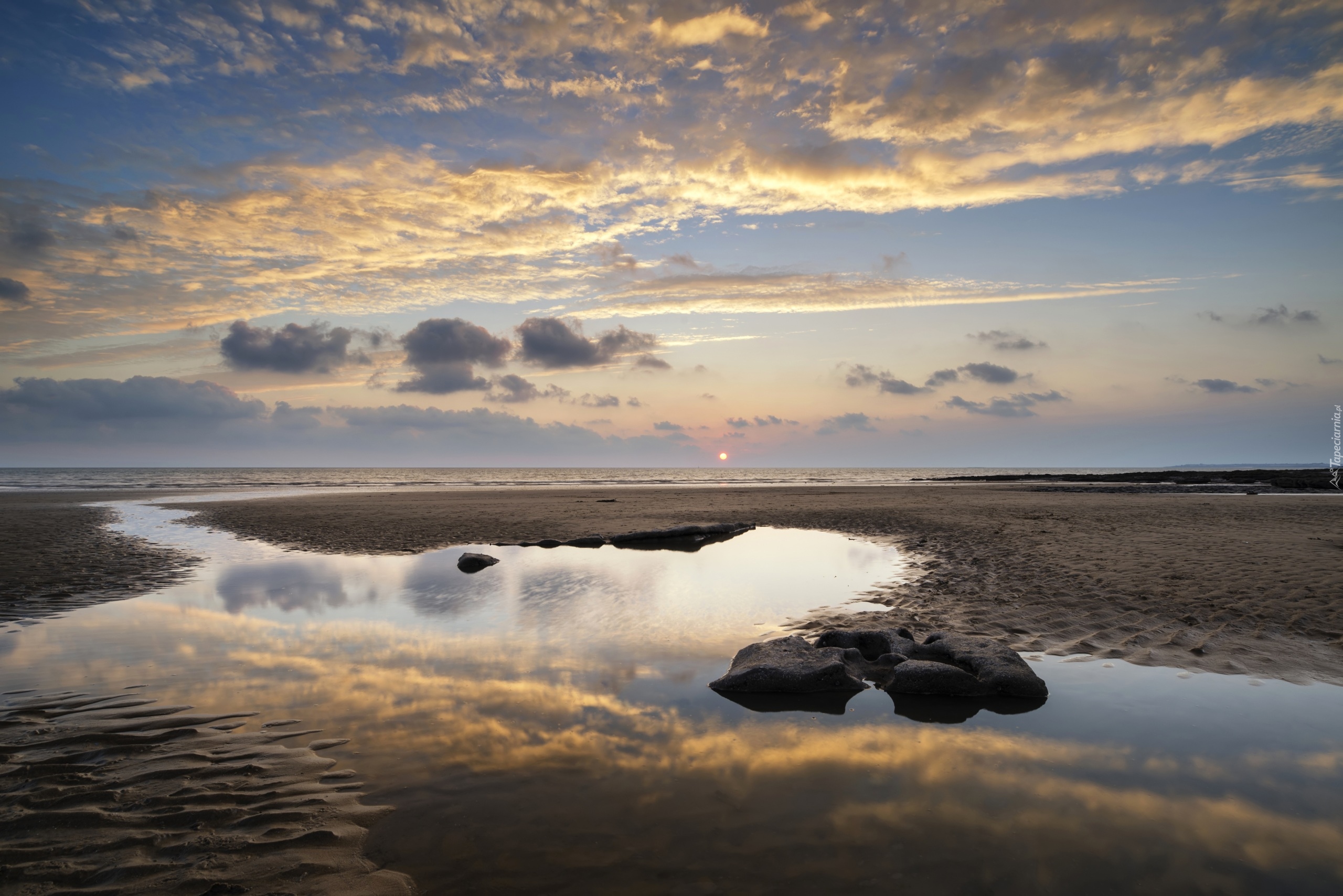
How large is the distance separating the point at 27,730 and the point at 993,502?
136ft

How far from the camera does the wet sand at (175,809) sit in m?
4.29

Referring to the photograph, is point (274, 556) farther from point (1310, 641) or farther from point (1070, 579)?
point (1310, 641)

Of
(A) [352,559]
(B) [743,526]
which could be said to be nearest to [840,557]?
(B) [743,526]

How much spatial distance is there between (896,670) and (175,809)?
7837mm

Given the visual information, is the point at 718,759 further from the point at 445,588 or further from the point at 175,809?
the point at 445,588

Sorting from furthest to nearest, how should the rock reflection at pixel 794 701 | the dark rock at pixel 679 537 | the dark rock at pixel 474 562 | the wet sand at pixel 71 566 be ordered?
the dark rock at pixel 679 537, the dark rock at pixel 474 562, the wet sand at pixel 71 566, the rock reflection at pixel 794 701

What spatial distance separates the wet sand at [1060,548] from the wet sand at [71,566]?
14.4ft

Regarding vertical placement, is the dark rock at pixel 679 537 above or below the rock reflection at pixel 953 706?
above

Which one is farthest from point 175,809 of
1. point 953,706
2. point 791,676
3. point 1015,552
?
point 1015,552

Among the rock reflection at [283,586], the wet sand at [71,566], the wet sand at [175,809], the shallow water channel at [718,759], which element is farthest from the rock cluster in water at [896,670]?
the wet sand at [71,566]

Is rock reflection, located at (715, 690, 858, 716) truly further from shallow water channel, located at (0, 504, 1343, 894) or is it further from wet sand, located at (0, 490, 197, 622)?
wet sand, located at (0, 490, 197, 622)

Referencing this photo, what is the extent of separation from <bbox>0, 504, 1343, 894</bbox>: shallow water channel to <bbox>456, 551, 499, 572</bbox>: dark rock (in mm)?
5298

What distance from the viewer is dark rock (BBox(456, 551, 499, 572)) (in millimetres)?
17438

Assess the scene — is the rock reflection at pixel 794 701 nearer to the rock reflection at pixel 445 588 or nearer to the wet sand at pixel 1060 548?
the wet sand at pixel 1060 548
